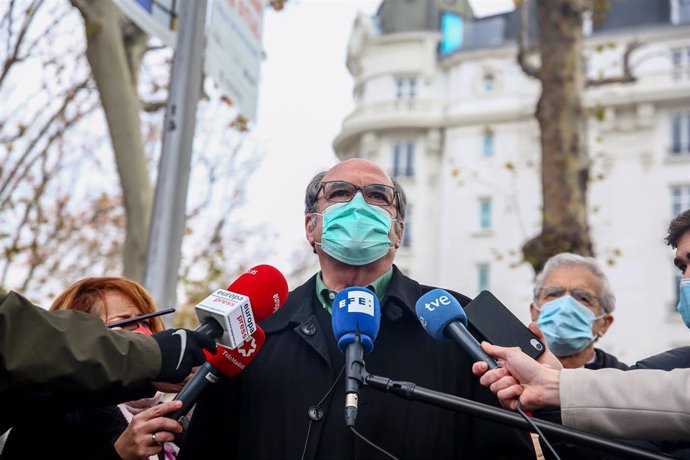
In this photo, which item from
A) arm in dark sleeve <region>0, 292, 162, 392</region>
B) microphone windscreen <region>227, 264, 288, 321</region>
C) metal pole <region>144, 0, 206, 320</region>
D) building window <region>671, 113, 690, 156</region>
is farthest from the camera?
building window <region>671, 113, 690, 156</region>

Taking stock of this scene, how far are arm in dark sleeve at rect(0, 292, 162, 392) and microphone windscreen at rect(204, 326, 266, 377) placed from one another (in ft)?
0.71

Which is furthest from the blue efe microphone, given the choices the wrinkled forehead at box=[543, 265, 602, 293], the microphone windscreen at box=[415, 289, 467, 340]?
the wrinkled forehead at box=[543, 265, 602, 293]

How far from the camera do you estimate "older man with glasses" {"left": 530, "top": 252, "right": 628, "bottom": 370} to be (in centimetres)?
486

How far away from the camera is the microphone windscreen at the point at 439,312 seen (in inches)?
108

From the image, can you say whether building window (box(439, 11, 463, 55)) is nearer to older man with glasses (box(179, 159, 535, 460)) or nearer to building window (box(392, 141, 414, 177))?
building window (box(392, 141, 414, 177))

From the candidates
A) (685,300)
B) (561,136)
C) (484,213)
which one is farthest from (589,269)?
(484,213)

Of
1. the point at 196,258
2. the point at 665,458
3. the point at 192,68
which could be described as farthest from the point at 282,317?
the point at 196,258

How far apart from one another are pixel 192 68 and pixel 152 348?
3.14 meters

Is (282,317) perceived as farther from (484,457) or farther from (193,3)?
(193,3)

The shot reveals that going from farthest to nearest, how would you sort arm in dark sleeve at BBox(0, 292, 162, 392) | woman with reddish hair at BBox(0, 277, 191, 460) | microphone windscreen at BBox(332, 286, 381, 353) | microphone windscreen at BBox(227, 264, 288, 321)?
microphone windscreen at BBox(227, 264, 288, 321) → woman with reddish hair at BBox(0, 277, 191, 460) → microphone windscreen at BBox(332, 286, 381, 353) → arm in dark sleeve at BBox(0, 292, 162, 392)

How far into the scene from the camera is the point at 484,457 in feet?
10.2

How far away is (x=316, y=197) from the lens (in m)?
3.77

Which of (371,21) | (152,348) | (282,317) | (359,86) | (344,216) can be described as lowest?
(152,348)

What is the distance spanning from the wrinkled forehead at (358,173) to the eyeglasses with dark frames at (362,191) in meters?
0.03
